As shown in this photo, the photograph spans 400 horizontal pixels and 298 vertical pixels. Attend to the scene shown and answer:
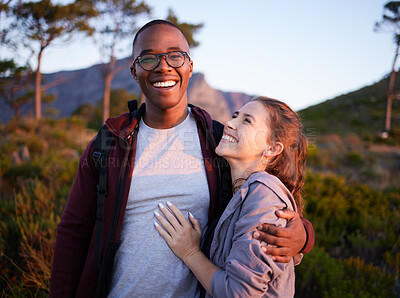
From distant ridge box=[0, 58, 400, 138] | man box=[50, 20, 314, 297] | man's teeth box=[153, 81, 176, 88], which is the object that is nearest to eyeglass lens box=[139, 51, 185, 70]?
man box=[50, 20, 314, 297]

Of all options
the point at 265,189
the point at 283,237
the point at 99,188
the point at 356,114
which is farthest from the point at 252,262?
the point at 356,114

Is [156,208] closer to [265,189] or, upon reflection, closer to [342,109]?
[265,189]

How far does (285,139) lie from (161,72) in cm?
90

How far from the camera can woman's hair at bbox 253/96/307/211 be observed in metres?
1.66

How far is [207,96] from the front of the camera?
23.5 meters

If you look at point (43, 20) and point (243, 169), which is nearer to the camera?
point (243, 169)

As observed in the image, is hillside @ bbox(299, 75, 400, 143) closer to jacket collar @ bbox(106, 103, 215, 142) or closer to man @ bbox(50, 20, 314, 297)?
jacket collar @ bbox(106, 103, 215, 142)

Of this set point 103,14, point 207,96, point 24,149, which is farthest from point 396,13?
point 24,149

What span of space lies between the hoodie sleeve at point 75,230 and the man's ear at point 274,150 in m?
1.07

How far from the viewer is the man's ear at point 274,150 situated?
5.37ft

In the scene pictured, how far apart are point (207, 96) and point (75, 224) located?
73.7 ft

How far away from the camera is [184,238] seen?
1493 millimetres

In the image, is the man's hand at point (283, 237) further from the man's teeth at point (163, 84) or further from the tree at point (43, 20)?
the tree at point (43, 20)

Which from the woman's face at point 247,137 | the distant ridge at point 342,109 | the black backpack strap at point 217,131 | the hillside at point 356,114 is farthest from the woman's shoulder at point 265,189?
the hillside at point 356,114
